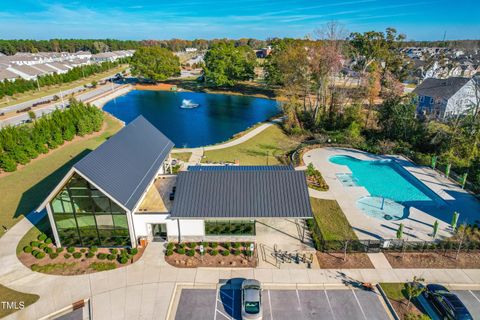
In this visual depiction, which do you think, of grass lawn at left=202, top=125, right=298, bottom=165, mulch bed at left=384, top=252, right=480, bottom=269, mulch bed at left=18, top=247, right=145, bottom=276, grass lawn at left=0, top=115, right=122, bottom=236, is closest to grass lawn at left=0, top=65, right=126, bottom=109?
grass lawn at left=0, top=115, right=122, bottom=236

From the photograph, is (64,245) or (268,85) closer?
(64,245)

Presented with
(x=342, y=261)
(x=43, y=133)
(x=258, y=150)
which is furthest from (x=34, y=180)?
(x=342, y=261)

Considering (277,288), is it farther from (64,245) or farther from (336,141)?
(336,141)

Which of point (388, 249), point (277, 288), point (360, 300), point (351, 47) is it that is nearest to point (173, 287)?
point (277, 288)

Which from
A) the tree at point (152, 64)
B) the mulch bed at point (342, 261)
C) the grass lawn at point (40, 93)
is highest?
the tree at point (152, 64)

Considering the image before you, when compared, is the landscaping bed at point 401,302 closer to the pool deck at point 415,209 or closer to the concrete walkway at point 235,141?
the pool deck at point 415,209

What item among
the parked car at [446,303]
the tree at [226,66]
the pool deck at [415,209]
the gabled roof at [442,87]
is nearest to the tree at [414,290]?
the parked car at [446,303]
